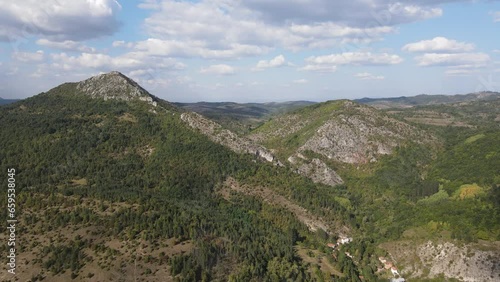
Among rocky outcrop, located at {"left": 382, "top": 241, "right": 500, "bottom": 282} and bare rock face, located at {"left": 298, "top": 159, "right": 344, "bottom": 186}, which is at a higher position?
bare rock face, located at {"left": 298, "top": 159, "right": 344, "bottom": 186}

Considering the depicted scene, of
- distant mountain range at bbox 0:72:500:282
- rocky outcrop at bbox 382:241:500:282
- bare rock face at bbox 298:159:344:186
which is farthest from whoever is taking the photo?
bare rock face at bbox 298:159:344:186

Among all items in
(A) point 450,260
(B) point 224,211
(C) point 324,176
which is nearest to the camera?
(A) point 450,260

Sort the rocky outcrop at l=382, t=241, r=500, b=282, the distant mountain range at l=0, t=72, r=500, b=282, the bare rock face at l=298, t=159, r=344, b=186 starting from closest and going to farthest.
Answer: the distant mountain range at l=0, t=72, r=500, b=282
the rocky outcrop at l=382, t=241, r=500, b=282
the bare rock face at l=298, t=159, r=344, b=186

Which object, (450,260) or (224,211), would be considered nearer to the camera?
(450,260)

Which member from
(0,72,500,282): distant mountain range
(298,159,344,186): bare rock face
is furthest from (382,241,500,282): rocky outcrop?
(298,159,344,186): bare rock face

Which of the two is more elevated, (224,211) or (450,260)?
(224,211)

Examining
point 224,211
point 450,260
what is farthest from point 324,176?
point 450,260

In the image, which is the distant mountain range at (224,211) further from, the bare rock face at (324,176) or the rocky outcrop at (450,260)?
the bare rock face at (324,176)

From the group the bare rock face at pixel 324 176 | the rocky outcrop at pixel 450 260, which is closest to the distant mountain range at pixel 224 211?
the rocky outcrop at pixel 450 260

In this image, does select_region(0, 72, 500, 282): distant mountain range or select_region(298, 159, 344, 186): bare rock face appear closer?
select_region(0, 72, 500, 282): distant mountain range

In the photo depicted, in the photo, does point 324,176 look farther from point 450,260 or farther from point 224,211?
point 450,260

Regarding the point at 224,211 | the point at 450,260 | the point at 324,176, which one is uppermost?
the point at 324,176

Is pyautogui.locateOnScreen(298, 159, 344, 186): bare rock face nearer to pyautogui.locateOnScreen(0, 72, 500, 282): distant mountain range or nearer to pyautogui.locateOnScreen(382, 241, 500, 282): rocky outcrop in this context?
pyautogui.locateOnScreen(0, 72, 500, 282): distant mountain range
